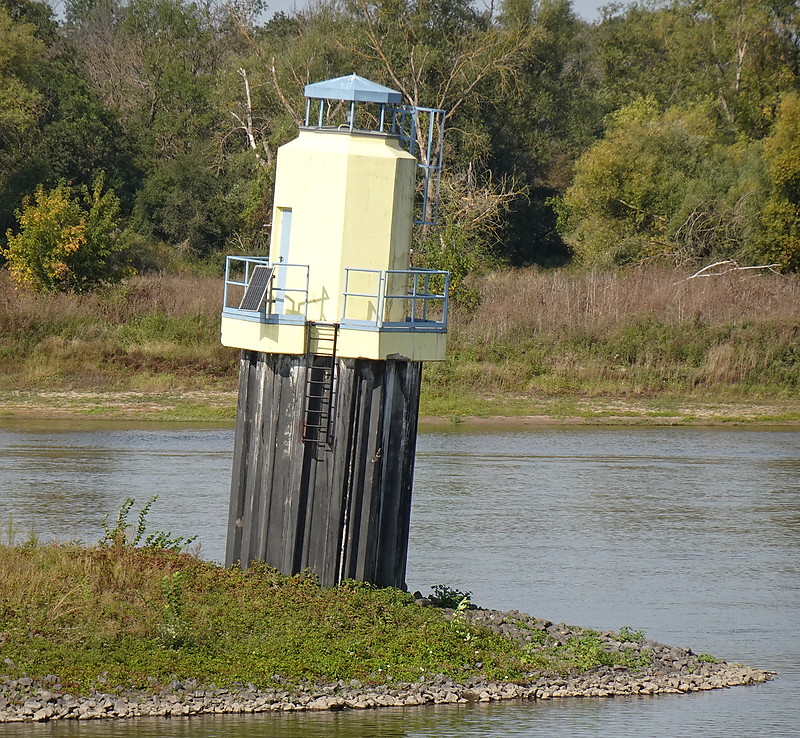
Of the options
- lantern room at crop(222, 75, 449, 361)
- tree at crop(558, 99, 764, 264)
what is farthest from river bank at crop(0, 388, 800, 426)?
lantern room at crop(222, 75, 449, 361)

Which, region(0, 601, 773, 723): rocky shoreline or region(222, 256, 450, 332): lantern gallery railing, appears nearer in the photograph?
region(0, 601, 773, 723): rocky shoreline

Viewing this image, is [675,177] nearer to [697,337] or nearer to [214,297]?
[697,337]

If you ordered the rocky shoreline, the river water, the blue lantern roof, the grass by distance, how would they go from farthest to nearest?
1. the grass
2. the blue lantern roof
3. the river water
4. the rocky shoreline

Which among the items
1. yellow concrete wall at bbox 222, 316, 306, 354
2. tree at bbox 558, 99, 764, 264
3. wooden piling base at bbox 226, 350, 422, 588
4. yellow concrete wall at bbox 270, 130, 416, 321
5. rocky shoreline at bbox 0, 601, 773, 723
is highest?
tree at bbox 558, 99, 764, 264

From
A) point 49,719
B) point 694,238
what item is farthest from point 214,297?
point 49,719

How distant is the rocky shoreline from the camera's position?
43.3 feet

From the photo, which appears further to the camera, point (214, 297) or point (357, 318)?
point (214, 297)

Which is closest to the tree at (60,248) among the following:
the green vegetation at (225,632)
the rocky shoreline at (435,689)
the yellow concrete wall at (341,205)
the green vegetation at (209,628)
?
the green vegetation at (225,632)

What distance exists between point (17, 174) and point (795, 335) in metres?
34.2

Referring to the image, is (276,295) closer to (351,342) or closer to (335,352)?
(335,352)

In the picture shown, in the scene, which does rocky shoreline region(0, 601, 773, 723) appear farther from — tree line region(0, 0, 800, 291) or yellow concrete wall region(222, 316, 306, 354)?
tree line region(0, 0, 800, 291)

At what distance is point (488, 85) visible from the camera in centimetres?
6262

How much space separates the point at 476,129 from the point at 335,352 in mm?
46912

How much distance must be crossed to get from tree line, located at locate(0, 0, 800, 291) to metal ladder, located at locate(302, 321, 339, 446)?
29357 millimetres
